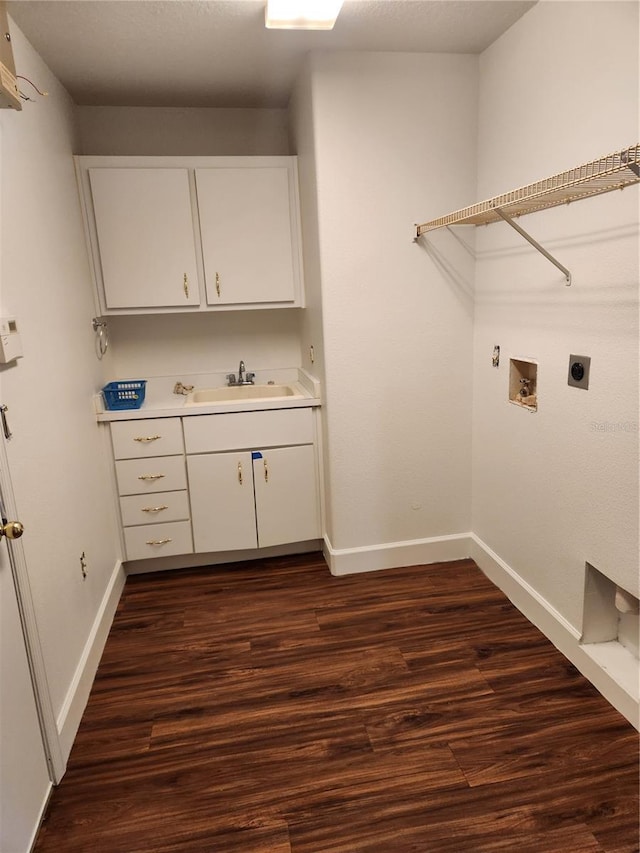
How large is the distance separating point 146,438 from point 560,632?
2.11 meters

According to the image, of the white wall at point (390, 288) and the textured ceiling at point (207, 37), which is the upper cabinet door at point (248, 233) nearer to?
the white wall at point (390, 288)

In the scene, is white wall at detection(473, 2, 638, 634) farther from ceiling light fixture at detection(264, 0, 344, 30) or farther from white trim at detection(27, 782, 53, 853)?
white trim at detection(27, 782, 53, 853)

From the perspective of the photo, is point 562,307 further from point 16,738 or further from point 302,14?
point 16,738

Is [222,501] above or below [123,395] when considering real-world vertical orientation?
below

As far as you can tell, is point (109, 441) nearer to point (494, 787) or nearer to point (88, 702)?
point (88, 702)

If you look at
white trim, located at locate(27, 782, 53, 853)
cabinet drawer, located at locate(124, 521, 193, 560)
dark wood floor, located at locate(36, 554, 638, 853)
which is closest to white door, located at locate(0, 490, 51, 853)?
white trim, located at locate(27, 782, 53, 853)

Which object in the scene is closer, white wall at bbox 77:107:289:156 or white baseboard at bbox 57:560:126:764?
white baseboard at bbox 57:560:126:764

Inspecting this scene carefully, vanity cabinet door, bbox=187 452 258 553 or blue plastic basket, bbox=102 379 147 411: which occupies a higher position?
blue plastic basket, bbox=102 379 147 411

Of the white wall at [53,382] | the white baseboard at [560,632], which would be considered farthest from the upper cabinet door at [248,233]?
the white baseboard at [560,632]

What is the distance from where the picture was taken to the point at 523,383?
2.36 metres

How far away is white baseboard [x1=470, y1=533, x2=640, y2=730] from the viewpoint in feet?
5.93

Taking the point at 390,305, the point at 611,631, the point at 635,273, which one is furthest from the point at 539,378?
the point at 611,631

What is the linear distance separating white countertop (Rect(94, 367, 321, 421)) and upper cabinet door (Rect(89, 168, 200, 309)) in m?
0.53

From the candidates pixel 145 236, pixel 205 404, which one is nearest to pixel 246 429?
pixel 205 404
